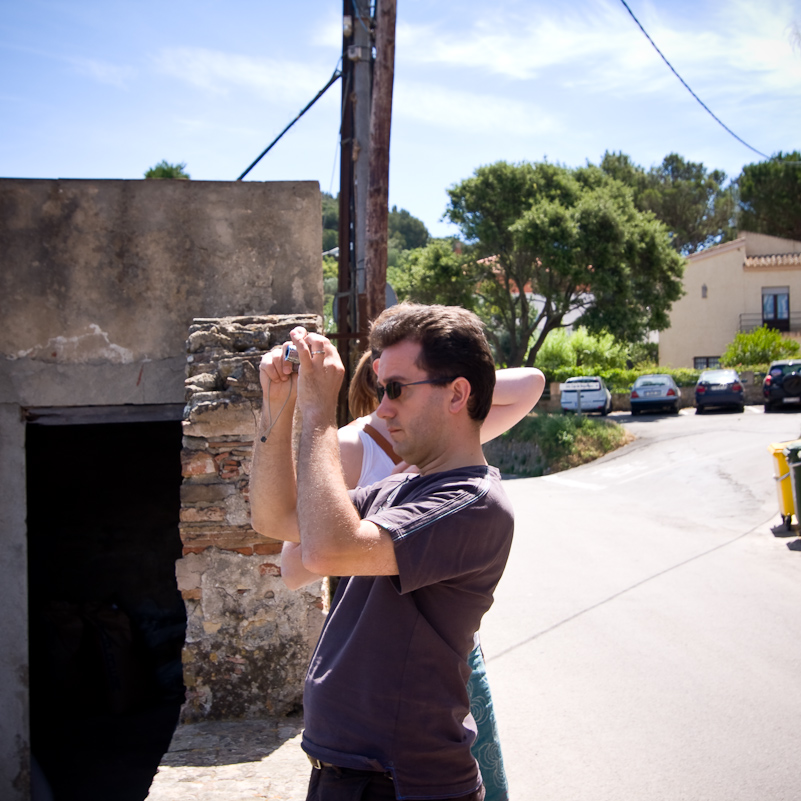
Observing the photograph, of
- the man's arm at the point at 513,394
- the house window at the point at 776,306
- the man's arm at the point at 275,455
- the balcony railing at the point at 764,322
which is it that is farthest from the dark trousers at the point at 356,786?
the house window at the point at 776,306

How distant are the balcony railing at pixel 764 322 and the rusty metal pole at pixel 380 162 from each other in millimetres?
31764

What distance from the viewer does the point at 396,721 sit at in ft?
5.51

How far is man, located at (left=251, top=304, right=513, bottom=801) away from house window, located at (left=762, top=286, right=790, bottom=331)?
36819 mm

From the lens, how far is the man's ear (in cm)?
183

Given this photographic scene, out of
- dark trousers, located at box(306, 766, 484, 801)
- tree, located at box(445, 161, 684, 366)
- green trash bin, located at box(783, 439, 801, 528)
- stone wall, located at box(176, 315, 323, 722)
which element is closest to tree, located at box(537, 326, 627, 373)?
tree, located at box(445, 161, 684, 366)

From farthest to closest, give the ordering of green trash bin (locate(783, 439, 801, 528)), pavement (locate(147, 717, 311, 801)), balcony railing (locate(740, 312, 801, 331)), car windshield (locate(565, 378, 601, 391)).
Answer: balcony railing (locate(740, 312, 801, 331)) → car windshield (locate(565, 378, 601, 391)) → green trash bin (locate(783, 439, 801, 528)) → pavement (locate(147, 717, 311, 801))

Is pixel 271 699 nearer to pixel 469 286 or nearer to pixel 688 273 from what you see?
pixel 469 286

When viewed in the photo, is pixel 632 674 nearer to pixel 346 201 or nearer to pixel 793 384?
pixel 346 201

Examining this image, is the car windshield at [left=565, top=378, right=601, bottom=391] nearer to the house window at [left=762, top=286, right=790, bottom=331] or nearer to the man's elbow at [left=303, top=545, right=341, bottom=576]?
the house window at [left=762, top=286, right=790, bottom=331]

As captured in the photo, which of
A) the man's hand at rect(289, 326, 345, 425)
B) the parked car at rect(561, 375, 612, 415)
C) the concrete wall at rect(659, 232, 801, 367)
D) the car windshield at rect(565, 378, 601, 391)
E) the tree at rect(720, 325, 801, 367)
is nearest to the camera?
the man's hand at rect(289, 326, 345, 425)

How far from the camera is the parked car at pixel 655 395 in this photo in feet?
78.4

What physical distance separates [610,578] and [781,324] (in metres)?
31.2

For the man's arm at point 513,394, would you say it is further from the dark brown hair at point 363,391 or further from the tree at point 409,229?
A: the tree at point 409,229

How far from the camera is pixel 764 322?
34.8m
